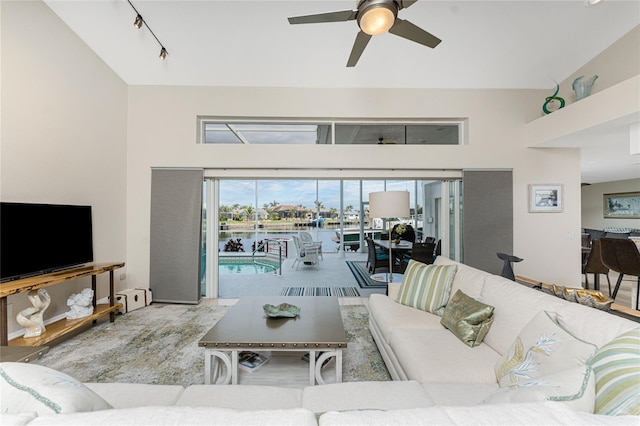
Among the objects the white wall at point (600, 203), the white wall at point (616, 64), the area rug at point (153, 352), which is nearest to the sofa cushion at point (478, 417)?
the area rug at point (153, 352)

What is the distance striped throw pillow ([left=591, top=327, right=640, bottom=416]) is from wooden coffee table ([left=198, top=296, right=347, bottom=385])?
1.28 metres

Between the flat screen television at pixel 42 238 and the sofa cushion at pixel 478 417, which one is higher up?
the flat screen television at pixel 42 238

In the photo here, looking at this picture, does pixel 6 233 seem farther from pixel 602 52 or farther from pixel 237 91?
pixel 602 52

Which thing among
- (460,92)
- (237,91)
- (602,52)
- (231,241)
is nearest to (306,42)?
(237,91)

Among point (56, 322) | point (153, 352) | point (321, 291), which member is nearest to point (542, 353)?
point (153, 352)

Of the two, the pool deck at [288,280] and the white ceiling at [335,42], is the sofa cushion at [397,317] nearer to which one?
the pool deck at [288,280]

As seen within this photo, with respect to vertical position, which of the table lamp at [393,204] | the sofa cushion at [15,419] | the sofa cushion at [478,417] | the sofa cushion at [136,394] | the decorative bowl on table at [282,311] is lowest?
the sofa cushion at [136,394]

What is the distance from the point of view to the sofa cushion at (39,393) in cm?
73

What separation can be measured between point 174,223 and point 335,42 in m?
3.53

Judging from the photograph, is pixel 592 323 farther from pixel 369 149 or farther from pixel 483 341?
pixel 369 149

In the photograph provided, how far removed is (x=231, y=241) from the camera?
697 centimetres

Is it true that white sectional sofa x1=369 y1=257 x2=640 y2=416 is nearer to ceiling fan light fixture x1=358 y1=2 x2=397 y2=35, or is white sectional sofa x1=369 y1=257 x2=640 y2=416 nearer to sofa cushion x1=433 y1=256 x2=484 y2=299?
sofa cushion x1=433 y1=256 x2=484 y2=299

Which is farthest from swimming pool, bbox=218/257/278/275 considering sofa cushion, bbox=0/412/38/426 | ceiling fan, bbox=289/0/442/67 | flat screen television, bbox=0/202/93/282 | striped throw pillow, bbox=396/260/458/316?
sofa cushion, bbox=0/412/38/426

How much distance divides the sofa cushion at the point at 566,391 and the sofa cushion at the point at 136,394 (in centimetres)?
148
